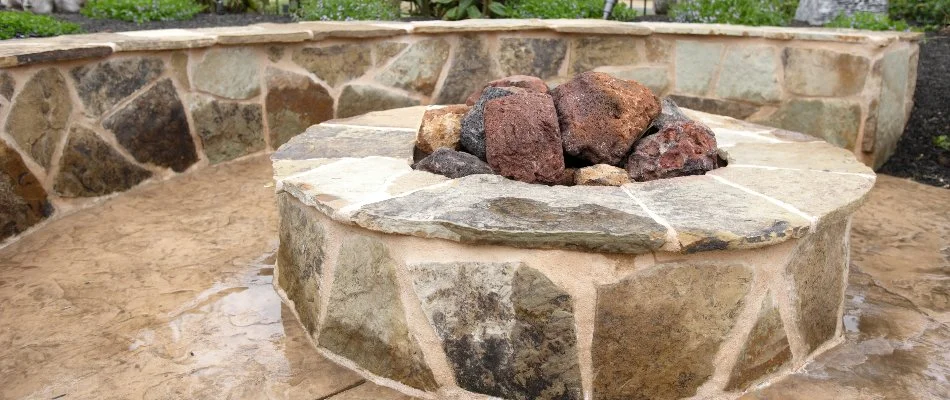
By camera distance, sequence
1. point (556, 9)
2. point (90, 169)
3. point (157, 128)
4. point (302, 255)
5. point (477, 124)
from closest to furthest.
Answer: point (302, 255) < point (477, 124) < point (90, 169) < point (157, 128) < point (556, 9)

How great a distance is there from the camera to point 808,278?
2514 millimetres

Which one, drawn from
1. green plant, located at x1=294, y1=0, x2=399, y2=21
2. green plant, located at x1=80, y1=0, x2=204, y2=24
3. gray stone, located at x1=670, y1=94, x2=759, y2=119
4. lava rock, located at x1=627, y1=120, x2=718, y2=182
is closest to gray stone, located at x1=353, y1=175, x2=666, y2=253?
lava rock, located at x1=627, y1=120, x2=718, y2=182

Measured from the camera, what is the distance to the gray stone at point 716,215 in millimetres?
2186

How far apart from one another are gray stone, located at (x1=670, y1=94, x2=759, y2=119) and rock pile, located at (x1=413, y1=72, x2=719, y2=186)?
2.14m

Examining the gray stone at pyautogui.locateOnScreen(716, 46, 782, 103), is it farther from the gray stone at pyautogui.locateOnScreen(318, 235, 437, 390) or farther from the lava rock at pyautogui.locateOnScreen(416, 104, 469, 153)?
the gray stone at pyautogui.locateOnScreen(318, 235, 437, 390)

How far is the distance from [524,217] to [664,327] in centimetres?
49

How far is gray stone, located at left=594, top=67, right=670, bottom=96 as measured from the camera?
206 inches

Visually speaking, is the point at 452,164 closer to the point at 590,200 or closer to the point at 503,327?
the point at 590,200

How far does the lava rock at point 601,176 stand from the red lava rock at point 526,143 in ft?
0.22

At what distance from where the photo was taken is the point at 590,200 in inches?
Result: 95.6

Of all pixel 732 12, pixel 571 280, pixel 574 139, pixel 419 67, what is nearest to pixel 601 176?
pixel 574 139

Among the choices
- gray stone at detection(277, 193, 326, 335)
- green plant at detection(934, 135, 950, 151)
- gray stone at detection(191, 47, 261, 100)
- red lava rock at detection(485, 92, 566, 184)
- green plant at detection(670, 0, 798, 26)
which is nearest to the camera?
gray stone at detection(277, 193, 326, 335)

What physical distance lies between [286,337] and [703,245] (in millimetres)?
1395

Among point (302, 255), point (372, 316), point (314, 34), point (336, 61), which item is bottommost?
point (372, 316)
